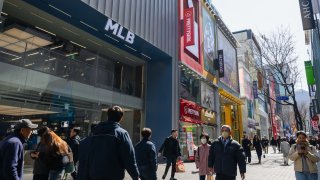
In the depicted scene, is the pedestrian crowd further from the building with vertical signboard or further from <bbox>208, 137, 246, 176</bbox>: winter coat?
the building with vertical signboard

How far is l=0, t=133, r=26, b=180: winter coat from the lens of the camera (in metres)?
3.60

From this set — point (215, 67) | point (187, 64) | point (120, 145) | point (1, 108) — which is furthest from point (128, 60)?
point (120, 145)

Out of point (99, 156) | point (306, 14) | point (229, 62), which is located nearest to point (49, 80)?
point (99, 156)

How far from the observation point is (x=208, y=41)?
26.9 m

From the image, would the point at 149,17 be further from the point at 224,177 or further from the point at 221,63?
the point at 221,63

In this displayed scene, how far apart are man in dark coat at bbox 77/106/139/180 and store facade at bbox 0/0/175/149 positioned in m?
7.84

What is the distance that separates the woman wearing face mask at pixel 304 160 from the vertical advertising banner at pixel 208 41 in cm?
1933

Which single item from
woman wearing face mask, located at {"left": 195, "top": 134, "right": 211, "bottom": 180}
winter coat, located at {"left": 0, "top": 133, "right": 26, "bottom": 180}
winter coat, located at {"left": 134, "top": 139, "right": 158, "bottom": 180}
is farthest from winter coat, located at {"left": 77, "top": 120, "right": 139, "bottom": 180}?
woman wearing face mask, located at {"left": 195, "top": 134, "right": 211, "bottom": 180}

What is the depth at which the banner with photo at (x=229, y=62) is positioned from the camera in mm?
31844

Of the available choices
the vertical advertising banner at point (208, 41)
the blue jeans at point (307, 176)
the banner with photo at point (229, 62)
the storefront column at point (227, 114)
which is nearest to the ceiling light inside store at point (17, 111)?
the blue jeans at point (307, 176)

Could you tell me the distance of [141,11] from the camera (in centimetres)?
1556

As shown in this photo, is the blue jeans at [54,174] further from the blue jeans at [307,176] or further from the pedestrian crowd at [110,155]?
the blue jeans at [307,176]

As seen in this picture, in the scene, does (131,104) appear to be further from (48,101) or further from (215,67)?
(215,67)

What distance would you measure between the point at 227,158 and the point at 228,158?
0.07 feet
